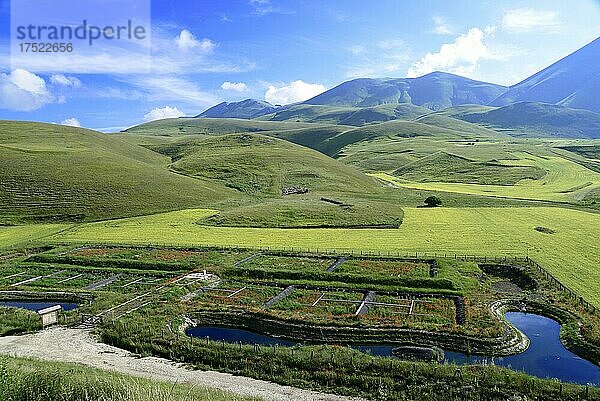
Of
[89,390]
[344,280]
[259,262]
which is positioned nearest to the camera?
[89,390]

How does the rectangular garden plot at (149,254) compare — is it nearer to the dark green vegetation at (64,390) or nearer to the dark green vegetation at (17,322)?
the dark green vegetation at (17,322)

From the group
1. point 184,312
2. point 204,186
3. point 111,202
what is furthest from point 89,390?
point 204,186

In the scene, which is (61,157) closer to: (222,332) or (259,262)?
(259,262)

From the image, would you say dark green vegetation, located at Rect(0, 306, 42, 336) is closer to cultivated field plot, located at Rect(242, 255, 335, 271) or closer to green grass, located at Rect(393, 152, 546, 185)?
cultivated field plot, located at Rect(242, 255, 335, 271)

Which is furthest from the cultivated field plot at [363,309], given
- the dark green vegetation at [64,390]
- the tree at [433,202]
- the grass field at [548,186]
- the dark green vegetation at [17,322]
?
the grass field at [548,186]

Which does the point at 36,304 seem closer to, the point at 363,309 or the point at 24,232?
the point at 363,309

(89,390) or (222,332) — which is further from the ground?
(89,390)

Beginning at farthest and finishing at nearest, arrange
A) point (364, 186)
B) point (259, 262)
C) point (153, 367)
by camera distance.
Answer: point (364, 186), point (259, 262), point (153, 367)
